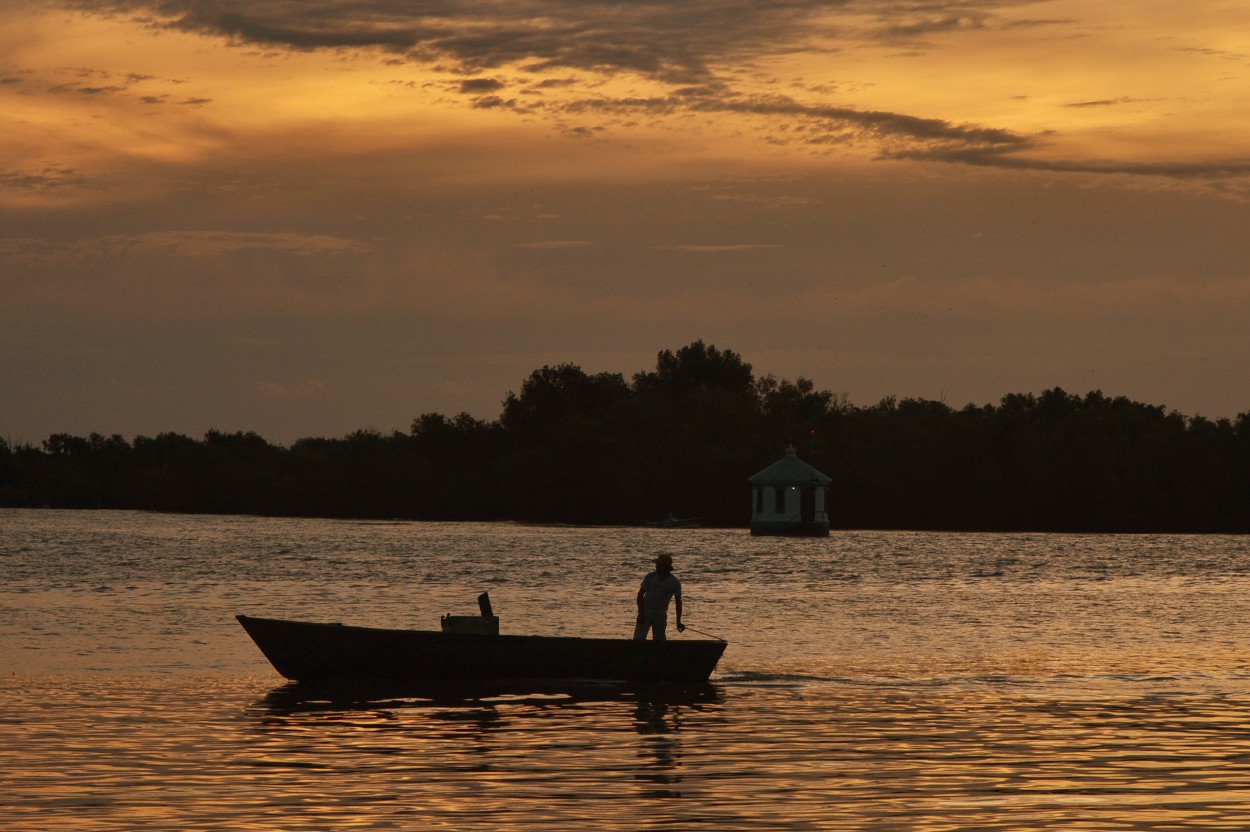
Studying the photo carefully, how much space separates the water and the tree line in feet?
274

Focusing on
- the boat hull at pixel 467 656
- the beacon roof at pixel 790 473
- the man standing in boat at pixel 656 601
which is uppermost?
the beacon roof at pixel 790 473

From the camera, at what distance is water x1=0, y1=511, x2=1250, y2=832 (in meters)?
17.6

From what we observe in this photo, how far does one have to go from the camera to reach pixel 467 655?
29297mm

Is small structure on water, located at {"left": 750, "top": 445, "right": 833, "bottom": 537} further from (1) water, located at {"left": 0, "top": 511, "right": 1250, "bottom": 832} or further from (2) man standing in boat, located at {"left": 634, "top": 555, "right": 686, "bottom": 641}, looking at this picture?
(2) man standing in boat, located at {"left": 634, "top": 555, "right": 686, "bottom": 641}

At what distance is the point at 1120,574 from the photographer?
259ft

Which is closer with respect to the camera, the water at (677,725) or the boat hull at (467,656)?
the water at (677,725)

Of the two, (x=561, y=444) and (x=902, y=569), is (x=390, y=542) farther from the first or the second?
(x=561, y=444)

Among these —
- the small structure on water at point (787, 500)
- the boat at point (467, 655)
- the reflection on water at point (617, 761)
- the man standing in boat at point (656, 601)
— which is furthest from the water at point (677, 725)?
the small structure on water at point (787, 500)

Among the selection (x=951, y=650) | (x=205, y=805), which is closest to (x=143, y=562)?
(x=951, y=650)

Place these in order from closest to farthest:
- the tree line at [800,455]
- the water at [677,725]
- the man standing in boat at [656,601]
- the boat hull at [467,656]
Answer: the water at [677,725], the boat hull at [467,656], the man standing in boat at [656,601], the tree line at [800,455]

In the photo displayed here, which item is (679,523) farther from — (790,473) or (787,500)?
(790,473)

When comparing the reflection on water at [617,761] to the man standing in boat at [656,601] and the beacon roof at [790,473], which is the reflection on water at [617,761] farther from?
the beacon roof at [790,473]

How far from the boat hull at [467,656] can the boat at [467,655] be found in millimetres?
17

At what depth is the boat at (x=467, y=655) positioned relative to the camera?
2930 cm
